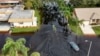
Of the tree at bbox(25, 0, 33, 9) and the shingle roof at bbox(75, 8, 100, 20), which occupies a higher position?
the tree at bbox(25, 0, 33, 9)

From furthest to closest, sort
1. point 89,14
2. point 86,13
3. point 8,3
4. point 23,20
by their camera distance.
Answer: point 8,3
point 86,13
point 89,14
point 23,20

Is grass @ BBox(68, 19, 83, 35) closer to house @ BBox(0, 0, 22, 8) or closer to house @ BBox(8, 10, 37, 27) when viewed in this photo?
house @ BBox(8, 10, 37, 27)

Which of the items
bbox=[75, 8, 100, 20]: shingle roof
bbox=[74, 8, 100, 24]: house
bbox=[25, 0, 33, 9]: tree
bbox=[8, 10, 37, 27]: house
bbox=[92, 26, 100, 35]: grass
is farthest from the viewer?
bbox=[25, 0, 33, 9]: tree

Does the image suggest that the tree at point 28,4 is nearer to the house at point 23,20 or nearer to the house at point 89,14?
the house at point 23,20

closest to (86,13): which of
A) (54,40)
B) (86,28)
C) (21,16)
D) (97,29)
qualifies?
(86,28)

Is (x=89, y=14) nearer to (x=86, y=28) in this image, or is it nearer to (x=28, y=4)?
(x=86, y=28)

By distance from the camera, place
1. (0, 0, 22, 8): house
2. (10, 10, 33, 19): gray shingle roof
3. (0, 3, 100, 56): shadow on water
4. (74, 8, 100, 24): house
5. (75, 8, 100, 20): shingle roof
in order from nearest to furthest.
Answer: (0, 3, 100, 56): shadow on water
(10, 10, 33, 19): gray shingle roof
(74, 8, 100, 24): house
(75, 8, 100, 20): shingle roof
(0, 0, 22, 8): house

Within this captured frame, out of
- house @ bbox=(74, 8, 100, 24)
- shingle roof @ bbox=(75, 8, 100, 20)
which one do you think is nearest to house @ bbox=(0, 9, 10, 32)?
house @ bbox=(74, 8, 100, 24)

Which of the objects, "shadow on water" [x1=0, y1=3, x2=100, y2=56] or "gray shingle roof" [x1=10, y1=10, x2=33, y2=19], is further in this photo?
"gray shingle roof" [x1=10, y1=10, x2=33, y2=19]

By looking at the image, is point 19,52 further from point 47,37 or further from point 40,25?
point 40,25
